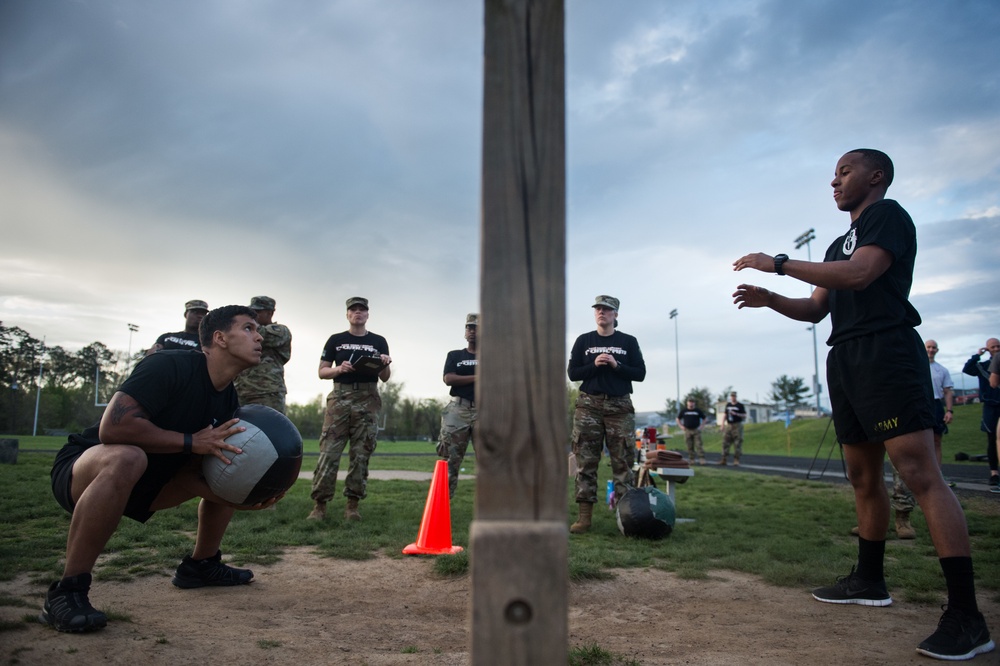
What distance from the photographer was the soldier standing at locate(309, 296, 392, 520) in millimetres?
7148

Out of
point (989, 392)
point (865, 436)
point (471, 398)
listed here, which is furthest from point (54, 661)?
point (989, 392)

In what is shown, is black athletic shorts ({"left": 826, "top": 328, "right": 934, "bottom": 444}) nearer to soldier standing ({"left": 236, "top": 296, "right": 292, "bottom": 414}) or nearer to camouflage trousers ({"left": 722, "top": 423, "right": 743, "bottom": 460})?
soldier standing ({"left": 236, "top": 296, "right": 292, "bottom": 414})

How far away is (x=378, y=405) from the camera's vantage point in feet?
25.6

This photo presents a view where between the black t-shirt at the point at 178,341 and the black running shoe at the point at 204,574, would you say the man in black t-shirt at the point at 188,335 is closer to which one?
the black t-shirt at the point at 178,341

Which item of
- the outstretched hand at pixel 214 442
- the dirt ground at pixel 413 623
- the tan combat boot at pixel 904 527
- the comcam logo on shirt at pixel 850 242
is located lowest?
the dirt ground at pixel 413 623

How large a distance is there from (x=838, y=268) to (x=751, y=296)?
0.56 metres

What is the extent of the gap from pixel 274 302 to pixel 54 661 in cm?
526

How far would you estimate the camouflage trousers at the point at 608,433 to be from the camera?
293 inches

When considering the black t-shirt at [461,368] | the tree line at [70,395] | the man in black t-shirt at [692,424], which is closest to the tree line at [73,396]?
the tree line at [70,395]

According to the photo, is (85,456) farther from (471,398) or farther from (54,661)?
(471,398)

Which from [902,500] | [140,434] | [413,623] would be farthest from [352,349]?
[902,500]

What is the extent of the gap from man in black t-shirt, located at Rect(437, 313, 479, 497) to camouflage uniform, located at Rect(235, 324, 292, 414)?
7.32 feet

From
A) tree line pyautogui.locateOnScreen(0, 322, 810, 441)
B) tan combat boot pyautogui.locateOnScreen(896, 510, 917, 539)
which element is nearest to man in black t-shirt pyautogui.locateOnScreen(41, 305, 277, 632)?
tan combat boot pyautogui.locateOnScreen(896, 510, 917, 539)

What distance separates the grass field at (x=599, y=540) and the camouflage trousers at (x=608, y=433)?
2.26 feet
